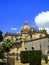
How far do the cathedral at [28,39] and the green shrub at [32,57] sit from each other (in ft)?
42.6

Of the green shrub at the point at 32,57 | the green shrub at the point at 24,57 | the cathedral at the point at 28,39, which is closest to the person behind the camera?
the green shrub at the point at 32,57

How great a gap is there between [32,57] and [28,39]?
95.8 ft

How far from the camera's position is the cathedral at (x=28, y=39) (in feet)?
216

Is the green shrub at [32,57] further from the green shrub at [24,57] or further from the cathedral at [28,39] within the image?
the cathedral at [28,39]

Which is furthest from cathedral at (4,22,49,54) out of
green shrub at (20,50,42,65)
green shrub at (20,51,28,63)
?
green shrub at (20,50,42,65)

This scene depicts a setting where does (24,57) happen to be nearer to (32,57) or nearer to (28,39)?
(32,57)

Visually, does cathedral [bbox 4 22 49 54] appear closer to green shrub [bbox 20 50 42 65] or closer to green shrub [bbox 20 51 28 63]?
green shrub [bbox 20 51 28 63]

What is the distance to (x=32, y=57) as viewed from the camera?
4969 cm

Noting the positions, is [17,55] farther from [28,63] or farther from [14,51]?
[28,63]

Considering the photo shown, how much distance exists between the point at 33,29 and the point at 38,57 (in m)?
37.4

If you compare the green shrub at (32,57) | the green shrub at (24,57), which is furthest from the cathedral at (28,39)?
the green shrub at (32,57)

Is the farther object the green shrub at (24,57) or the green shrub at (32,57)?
the green shrub at (24,57)

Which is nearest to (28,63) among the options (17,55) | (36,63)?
(36,63)

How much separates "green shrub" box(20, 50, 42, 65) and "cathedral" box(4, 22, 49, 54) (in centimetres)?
1299
